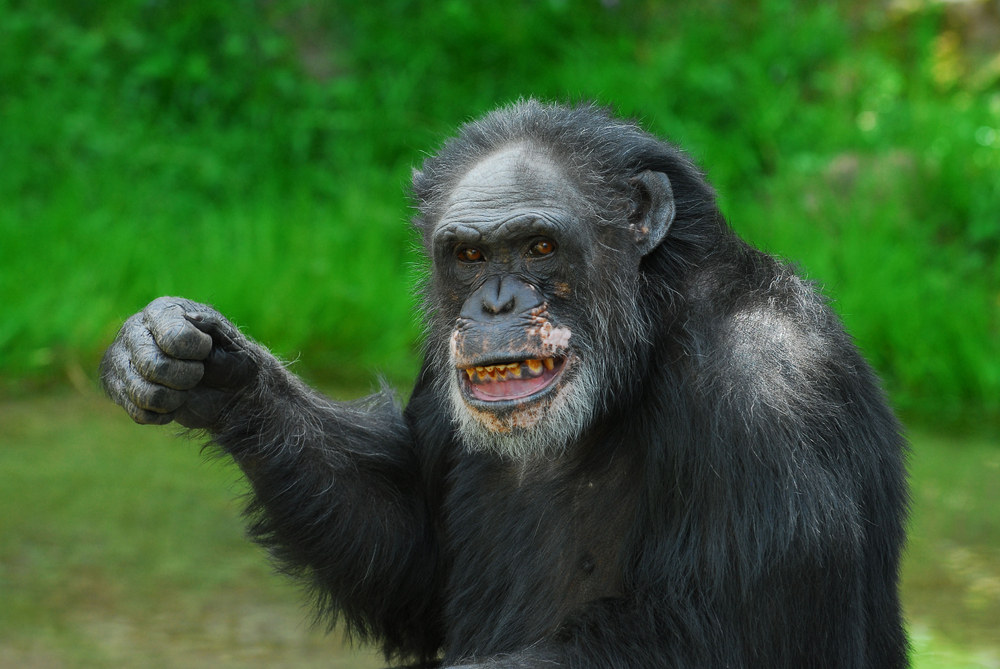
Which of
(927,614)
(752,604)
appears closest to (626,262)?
(752,604)

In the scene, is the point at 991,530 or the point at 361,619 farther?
the point at 991,530

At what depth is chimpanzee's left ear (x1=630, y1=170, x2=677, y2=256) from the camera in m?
4.53

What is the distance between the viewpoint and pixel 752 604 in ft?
13.1

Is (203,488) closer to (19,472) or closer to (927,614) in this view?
(19,472)

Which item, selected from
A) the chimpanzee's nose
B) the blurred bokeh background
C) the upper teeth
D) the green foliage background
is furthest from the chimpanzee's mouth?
the green foliage background

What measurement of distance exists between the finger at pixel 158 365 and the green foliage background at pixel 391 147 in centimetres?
484

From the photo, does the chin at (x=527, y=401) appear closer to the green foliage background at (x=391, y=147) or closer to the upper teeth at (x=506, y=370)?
the upper teeth at (x=506, y=370)

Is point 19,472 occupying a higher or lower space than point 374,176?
lower

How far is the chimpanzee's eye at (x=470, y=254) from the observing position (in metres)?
4.56

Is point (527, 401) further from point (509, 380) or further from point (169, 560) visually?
point (169, 560)

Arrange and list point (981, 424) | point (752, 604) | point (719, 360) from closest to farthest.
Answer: point (752, 604) → point (719, 360) → point (981, 424)

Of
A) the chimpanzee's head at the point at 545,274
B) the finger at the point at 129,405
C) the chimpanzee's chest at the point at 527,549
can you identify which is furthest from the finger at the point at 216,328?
the chimpanzee's chest at the point at 527,549

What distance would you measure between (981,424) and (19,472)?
6037 millimetres

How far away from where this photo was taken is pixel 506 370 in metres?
4.36
